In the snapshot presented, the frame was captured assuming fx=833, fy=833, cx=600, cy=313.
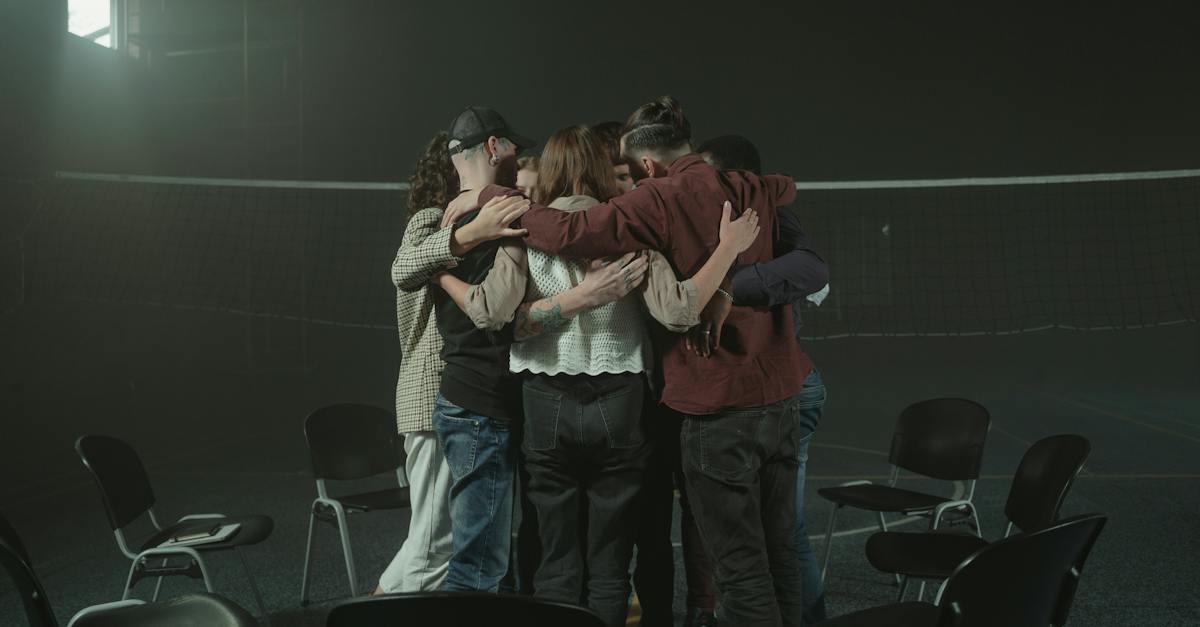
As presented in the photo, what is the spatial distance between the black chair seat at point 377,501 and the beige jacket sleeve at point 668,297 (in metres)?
1.60

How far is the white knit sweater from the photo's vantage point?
1.98m

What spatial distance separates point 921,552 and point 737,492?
0.92 m

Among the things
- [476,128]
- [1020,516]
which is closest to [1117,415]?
[1020,516]

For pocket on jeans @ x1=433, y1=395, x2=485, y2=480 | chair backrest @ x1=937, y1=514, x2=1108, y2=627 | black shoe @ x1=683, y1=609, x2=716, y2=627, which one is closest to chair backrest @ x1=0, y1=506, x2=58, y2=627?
pocket on jeans @ x1=433, y1=395, x2=485, y2=480

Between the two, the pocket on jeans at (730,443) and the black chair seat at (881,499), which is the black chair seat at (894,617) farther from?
the black chair seat at (881,499)

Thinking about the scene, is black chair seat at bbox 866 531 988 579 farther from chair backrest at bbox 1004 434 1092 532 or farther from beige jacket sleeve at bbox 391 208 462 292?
beige jacket sleeve at bbox 391 208 462 292

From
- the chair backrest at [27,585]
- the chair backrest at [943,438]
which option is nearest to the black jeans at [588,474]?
the chair backrest at [27,585]

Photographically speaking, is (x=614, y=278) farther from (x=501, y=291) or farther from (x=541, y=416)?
(x=541, y=416)

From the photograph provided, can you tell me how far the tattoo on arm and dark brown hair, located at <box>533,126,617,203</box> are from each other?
27 centimetres

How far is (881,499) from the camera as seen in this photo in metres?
3.16

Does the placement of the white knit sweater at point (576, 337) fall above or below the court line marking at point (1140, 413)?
above

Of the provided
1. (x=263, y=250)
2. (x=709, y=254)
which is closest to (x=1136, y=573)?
(x=709, y=254)

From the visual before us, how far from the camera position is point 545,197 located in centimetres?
204

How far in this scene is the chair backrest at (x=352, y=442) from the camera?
10.7 feet
